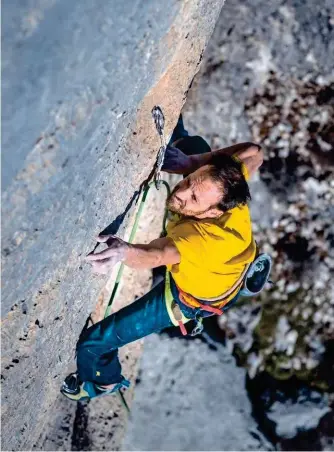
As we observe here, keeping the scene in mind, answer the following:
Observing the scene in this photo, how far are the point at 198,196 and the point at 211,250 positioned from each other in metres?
0.18

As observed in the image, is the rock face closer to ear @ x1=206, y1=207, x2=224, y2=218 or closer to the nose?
the nose

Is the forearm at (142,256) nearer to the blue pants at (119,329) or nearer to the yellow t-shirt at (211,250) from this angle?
the yellow t-shirt at (211,250)

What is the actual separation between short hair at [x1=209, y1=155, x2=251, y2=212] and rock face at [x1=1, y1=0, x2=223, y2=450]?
24cm

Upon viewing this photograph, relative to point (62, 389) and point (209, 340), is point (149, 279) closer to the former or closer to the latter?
point (209, 340)

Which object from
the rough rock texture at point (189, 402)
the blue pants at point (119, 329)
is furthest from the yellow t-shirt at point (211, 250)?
the rough rock texture at point (189, 402)

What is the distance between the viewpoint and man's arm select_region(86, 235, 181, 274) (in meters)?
1.35

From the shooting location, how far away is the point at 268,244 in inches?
131

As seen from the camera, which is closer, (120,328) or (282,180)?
(120,328)

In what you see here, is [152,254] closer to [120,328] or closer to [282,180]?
[120,328]

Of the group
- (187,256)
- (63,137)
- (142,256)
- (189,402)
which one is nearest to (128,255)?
(142,256)

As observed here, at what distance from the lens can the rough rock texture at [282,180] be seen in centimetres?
320

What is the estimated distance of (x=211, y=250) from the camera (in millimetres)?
1604

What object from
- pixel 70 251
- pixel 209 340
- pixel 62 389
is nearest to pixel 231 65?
pixel 209 340

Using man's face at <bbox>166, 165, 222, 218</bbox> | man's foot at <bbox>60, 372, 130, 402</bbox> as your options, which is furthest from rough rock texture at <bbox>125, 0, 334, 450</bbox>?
man's face at <bbox>166, 165, 222, 218</bbox>
